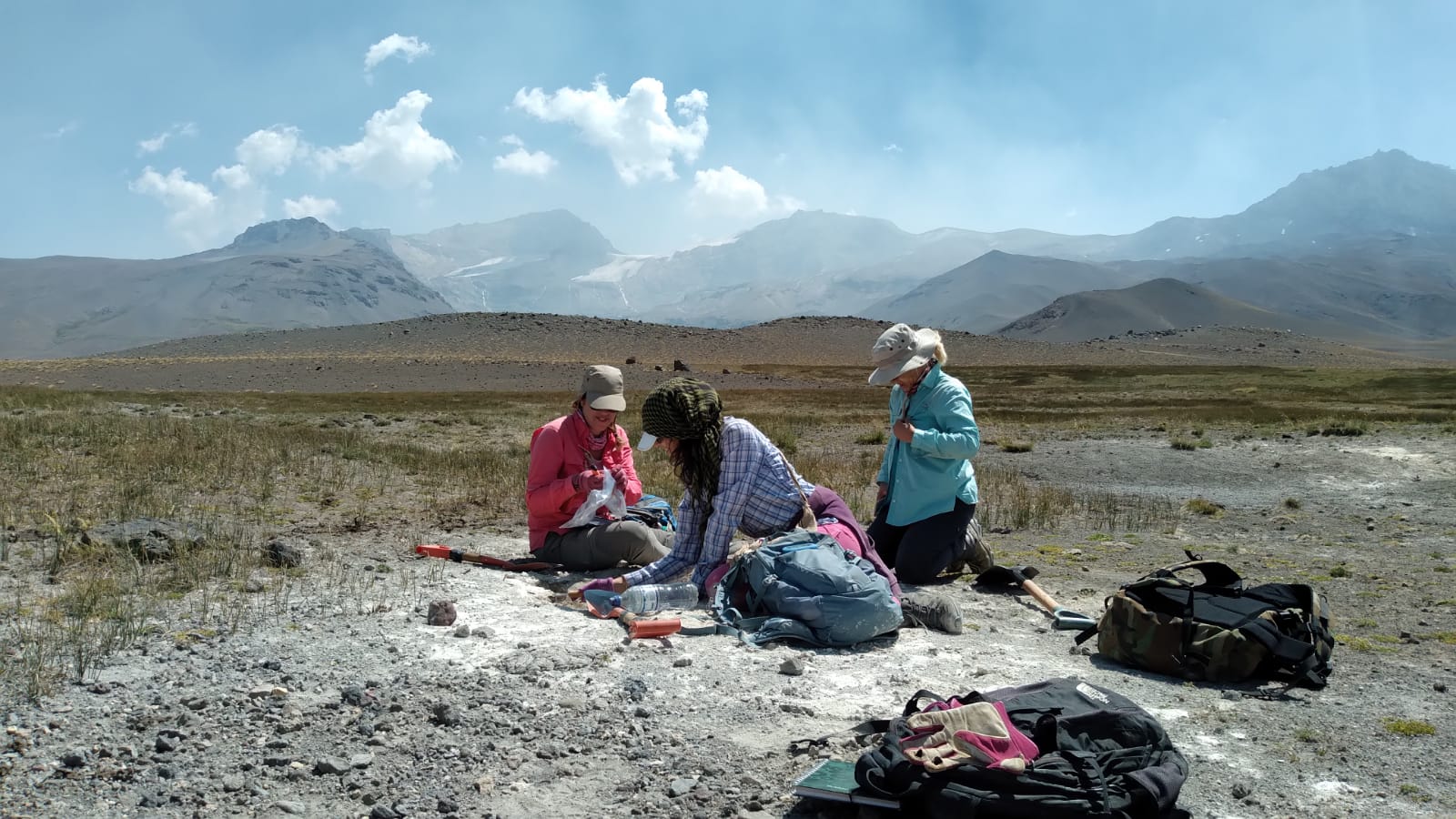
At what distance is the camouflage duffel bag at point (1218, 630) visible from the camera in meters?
4.68

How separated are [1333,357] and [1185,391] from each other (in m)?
77.9

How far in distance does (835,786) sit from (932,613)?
Result: 2533mm

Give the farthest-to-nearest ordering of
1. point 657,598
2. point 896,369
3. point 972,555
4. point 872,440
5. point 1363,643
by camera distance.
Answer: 1. point 872,440
2. point 972,555
3. point 896,369
4. point 657,598
5. point 1363,643

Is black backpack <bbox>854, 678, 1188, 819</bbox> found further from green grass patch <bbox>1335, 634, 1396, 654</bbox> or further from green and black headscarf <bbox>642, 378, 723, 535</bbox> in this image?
green grass patch <bbox>1335, 634, 1396, 654</bbox>

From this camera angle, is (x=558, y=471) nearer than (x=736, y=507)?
No

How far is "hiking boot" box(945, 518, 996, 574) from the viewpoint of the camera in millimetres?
7051

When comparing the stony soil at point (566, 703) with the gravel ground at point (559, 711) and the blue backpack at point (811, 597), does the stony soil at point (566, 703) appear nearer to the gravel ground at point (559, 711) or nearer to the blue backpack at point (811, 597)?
the gravel ground at point (559, 711)

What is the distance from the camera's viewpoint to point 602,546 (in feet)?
23.2

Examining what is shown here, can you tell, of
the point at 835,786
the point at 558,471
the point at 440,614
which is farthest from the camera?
the point at 558,471

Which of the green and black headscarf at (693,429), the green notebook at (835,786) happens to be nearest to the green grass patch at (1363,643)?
the green notebook at (835,786)

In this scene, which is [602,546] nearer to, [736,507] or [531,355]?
[736,507]

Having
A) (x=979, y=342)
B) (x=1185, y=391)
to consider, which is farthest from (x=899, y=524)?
(x=979, y=342)

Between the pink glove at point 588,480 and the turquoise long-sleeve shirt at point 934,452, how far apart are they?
225 cm

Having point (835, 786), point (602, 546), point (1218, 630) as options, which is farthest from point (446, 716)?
point (1218, 630)
